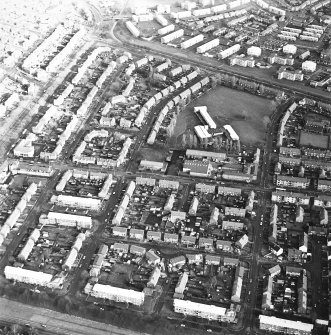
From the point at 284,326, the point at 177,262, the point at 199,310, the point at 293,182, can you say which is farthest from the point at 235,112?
the point at 284,326

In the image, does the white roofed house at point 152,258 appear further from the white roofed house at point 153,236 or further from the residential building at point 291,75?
the residential building at point 291,75

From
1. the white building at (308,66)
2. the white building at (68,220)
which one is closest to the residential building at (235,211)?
the white building at (68,220)

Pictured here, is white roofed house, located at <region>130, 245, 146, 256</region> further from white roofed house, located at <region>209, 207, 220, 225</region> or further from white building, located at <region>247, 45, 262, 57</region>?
white building, located at <region>247, 45, 262, 57</region>

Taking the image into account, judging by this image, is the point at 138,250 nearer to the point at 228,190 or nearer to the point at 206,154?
the point at 228,190

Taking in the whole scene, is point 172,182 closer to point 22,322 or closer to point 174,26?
point 22,322

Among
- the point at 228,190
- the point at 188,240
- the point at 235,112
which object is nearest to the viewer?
the point at 188,240

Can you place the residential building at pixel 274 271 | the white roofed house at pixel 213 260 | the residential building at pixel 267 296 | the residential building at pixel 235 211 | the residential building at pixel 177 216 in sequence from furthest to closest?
the residential building at pixel 235 211 → the residential building at pixel 177 216 → the white roofed house at pixel 213 260 → the residential building at pixel 274 271 → the residential building at pixel 267 296

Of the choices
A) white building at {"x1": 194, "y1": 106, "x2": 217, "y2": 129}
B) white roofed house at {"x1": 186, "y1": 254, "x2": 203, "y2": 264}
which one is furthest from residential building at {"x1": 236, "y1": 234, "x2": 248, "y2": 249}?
white building at {"x1": 194, "y1": 106, "x2": 217, "y2": 129}
